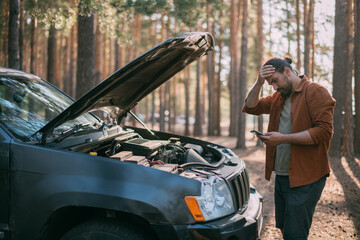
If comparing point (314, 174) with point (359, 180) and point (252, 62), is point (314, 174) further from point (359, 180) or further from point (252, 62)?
point (252, 62)

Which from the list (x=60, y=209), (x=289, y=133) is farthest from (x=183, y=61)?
(x=60, y=209)

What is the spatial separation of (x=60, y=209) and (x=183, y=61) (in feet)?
7.55

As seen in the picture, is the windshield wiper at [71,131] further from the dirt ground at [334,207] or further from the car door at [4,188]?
the dirt ground at [334,207]

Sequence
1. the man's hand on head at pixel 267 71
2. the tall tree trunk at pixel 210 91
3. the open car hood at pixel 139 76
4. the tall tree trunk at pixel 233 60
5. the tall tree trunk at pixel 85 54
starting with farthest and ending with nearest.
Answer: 1. the tall tree trunk at pixel 210 91
2. the tall tree trunk at pixel 233 60
3. the tall tree trunk at pixel 85 54
4. the man's hand on head at pixel 267 71
5. the open car hood at pixel 139 76

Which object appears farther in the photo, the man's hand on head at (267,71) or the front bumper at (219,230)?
the man's hand on head at (267,71)

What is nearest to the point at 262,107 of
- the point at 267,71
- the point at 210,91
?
the point at 267,71

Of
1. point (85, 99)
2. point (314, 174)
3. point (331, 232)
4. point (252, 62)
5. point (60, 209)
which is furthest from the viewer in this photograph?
point (252, 62)

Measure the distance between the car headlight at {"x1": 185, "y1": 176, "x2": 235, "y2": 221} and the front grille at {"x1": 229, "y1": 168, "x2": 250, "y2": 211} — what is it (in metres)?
0.14

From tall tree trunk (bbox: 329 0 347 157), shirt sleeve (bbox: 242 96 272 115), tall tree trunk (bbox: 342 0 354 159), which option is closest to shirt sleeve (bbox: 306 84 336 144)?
shirt sleeve (bbox: 242 96 272 115)

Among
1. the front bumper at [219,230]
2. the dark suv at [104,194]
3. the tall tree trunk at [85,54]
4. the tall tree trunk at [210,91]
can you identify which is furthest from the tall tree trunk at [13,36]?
the tall tree trunk at [210,91]

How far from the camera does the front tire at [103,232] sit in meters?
2.56

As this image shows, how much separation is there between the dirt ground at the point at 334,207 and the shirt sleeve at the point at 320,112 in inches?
92.5

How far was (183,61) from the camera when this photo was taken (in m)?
4.20

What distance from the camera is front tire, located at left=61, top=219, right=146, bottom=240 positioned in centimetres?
256
